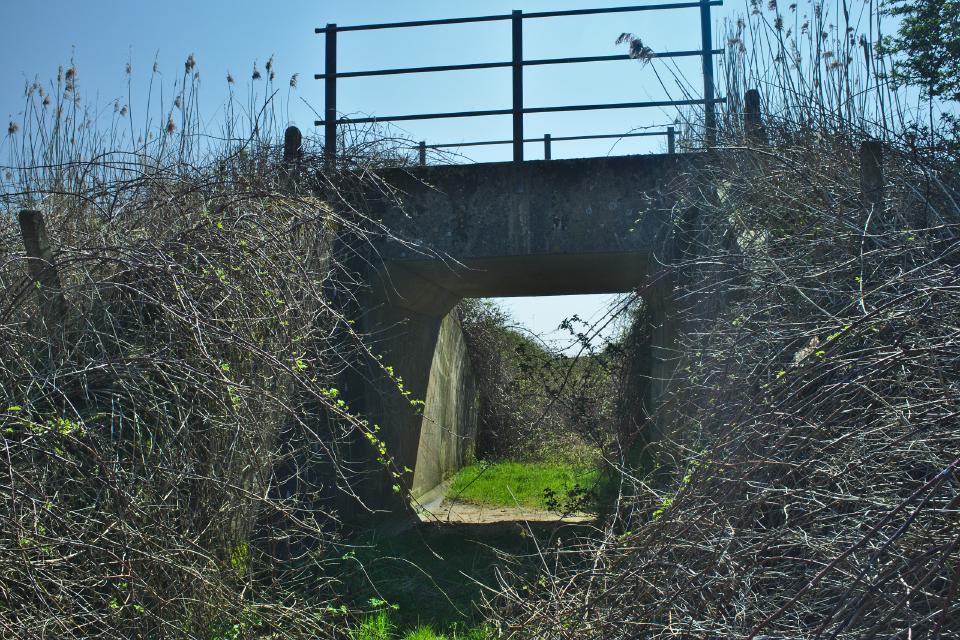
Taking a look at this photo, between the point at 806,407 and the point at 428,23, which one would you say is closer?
the point at 806,407

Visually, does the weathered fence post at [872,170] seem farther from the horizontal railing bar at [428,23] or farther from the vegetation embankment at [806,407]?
the horizontal railing bar at [428,23]

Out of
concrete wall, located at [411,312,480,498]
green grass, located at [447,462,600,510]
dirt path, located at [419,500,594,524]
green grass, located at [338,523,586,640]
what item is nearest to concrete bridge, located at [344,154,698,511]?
green grass, located at [338,523,586,640]

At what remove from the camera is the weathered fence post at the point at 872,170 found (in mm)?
3879

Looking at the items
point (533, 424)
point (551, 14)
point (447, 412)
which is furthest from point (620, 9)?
point (447, 412)

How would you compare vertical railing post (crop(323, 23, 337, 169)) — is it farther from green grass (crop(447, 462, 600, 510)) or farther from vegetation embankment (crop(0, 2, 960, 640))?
green grass (crop(447, 462, 600, 510))

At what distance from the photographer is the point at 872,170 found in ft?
12.9

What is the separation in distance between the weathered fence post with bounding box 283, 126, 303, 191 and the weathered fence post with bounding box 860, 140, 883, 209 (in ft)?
12.5

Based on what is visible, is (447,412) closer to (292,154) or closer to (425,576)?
(425,576)

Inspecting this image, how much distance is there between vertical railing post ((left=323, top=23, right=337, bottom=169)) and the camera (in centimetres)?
655

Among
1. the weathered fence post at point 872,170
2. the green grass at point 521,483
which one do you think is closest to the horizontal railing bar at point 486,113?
the weathered fence post at point 872,170

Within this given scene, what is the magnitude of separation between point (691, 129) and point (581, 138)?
134 cm

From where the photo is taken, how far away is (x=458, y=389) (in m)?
11.0

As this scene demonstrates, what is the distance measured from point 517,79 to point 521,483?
216 inches

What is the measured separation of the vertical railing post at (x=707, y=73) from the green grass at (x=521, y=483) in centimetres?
415
